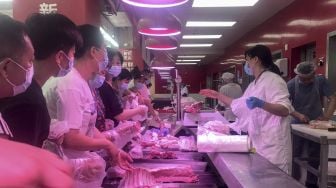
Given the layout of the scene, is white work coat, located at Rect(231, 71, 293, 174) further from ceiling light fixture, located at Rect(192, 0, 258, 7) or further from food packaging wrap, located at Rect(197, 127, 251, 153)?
ceiling light fixture, located at Rect(192, 0, 258, 7)

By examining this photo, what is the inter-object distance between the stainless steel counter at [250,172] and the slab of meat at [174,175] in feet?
0.77

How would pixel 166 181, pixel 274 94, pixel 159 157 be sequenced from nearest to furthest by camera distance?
pixel 166 181, pixel 159 157, pixel 274 94

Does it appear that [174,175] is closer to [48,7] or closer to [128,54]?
[48,7]

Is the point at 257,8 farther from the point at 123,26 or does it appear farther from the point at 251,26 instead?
the point at 123,26

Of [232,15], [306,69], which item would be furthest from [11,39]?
[232,15]

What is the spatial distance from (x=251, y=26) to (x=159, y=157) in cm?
977

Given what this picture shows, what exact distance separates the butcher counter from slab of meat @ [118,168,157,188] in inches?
3.4

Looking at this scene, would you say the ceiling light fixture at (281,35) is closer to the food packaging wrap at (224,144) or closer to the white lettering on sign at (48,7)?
the white lettering on sign at (48,7)

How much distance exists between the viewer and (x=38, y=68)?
194 centimetres

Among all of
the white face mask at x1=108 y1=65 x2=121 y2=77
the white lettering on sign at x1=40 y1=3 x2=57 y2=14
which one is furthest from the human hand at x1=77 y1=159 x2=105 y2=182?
the white lettering on sign at x1=40 y1=3 x2=57 y2=14

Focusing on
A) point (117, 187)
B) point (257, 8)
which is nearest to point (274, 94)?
point (117, 187)

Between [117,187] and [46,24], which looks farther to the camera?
[117,187]

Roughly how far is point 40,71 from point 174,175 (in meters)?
1.06

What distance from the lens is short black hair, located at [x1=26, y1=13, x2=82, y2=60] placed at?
1940 millimetres
